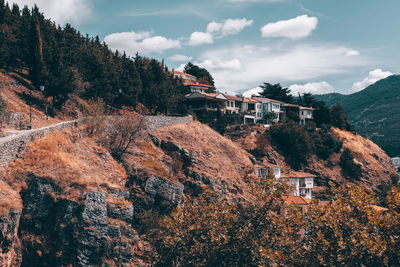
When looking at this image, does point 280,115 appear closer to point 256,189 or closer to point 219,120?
point 219,120

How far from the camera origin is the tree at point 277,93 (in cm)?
11062

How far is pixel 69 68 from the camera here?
56.2 meters

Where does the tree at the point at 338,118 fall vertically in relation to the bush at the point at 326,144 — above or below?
above

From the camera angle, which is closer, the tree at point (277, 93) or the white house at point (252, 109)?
the white house at point (252, 109)

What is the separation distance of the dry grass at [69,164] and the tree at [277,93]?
254 ft

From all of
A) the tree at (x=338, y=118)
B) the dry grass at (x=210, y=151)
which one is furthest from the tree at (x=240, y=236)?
the tree at (x=338, y=118)

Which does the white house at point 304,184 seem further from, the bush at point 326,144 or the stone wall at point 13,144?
the stone wall at point 13,144

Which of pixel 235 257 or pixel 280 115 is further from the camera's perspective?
pixel 280 115

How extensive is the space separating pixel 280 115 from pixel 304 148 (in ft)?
79.1

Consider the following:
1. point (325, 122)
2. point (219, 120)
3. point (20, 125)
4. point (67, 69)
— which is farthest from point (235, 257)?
point (325, 122)

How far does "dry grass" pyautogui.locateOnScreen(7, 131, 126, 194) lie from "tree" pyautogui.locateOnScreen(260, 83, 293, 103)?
77.4 meters

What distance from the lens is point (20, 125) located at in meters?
43.8

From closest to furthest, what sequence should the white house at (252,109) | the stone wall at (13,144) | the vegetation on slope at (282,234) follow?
the vegetation on slope at (282,234)
the stone wall at (13,144)
the white house at (252,109)

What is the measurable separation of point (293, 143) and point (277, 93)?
36.4 m
